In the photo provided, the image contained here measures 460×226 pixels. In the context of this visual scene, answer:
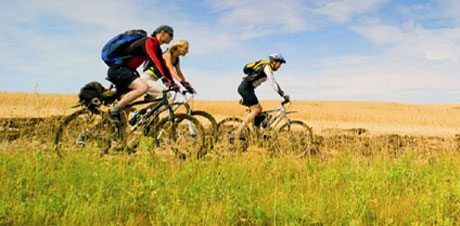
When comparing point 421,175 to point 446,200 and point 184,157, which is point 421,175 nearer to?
point 446,200

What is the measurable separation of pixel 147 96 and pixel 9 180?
9.99 ft

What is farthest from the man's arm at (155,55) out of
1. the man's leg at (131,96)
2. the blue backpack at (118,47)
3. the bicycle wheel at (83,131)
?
the bicycle wheel at (83,131)

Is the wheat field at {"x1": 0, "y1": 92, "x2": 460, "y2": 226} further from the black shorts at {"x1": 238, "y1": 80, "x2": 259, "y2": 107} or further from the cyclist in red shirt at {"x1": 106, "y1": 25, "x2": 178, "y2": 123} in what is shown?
the black shorts at {"x1": 238, "y1": 80, "x2": 259, "y2": 107}

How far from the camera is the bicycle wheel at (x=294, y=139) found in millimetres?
8023

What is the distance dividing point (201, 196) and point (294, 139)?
4.75 meters

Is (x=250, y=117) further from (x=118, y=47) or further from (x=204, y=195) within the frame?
(x=204, y=195)

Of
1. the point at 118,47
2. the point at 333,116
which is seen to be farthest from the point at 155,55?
the point at 333,116

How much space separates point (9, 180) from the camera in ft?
14.8

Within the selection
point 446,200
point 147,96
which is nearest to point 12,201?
point 147,96

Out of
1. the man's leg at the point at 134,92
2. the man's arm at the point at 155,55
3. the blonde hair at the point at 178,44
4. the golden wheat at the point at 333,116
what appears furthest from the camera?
the golden wheat at the point at 333,116

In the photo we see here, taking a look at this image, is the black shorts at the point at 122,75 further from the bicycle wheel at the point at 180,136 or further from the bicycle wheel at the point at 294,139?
the bicycle wheel at the point at 294,139

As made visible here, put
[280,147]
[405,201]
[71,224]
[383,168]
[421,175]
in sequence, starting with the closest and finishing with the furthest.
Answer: [71,224] < [405,201] < [421,175] < [383,168] < [280,147]

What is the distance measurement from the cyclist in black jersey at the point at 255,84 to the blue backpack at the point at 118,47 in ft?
9.69

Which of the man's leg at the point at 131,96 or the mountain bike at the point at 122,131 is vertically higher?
the man's leg at the point at 131,96
